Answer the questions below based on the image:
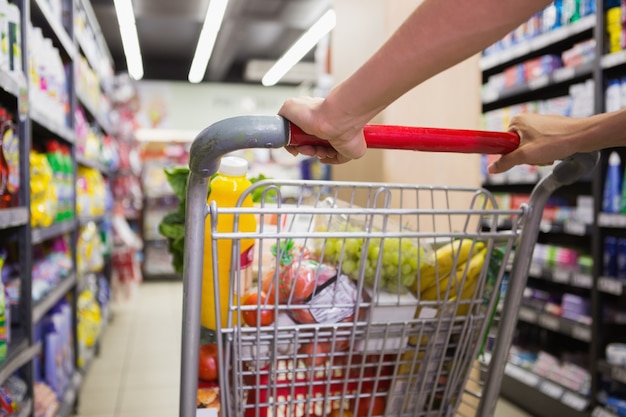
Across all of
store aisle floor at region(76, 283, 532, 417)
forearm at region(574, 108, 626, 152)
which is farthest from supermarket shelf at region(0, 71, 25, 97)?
store aisle floor at region(76, 283, 532, 417)

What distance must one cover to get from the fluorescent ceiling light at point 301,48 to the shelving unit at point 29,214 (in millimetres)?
3206

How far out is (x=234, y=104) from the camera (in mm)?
10445

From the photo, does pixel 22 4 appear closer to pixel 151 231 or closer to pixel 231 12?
pixel 231 12

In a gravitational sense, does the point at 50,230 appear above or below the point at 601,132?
below

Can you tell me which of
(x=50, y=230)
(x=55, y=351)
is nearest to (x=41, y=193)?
(x=50, y=230)

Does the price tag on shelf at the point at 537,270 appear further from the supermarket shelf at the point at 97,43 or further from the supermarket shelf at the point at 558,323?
the supermarket shelf at the point at 97,43

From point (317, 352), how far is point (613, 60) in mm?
2354

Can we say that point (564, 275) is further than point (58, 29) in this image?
Yes

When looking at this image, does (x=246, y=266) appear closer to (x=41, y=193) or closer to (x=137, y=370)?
(x=41, y=193)

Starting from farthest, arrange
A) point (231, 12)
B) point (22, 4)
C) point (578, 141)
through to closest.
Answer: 1. point (231, 12)
2. point (22, 4)
3. point (578, 141)

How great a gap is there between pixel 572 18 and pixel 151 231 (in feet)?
22.2

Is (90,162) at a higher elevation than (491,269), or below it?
higher

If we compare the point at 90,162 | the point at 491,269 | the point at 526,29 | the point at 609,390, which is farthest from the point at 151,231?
the point at 491,269

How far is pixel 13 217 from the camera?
1.74m
